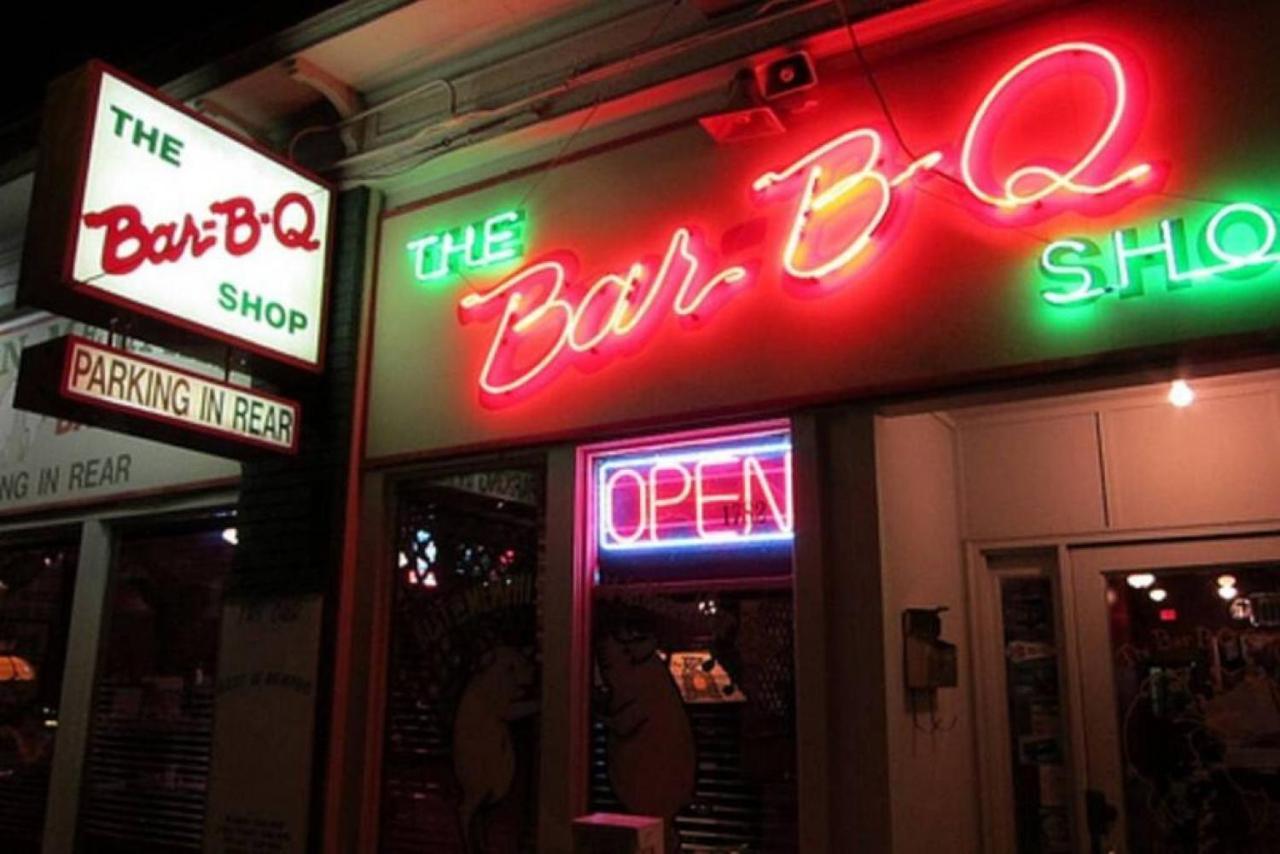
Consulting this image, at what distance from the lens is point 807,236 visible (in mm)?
4766

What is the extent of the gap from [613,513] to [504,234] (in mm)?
1669

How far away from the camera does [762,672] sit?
184 inches

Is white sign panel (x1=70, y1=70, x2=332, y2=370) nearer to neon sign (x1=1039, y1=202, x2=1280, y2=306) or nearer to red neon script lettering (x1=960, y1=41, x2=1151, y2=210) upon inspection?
red neon script lettering (x1=960, y1=41, x2=1151, y2=210)

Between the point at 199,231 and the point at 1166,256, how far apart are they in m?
4.40

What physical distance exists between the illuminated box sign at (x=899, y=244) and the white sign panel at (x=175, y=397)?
54cm

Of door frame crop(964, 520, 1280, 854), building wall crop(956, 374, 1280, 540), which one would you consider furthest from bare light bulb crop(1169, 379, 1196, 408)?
door frame crop(964, 520, 1280, 854)

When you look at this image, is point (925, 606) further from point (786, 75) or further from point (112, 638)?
point (112, 638)

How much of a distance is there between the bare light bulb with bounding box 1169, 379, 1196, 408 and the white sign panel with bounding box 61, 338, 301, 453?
4.54 metres

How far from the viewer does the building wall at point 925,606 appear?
435cm

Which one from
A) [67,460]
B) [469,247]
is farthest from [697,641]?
[67,460]

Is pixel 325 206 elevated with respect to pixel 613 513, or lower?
elevated

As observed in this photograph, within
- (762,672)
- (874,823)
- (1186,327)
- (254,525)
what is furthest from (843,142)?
(254,525)

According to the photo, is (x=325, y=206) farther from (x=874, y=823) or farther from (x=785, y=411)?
(x=874, y=823)

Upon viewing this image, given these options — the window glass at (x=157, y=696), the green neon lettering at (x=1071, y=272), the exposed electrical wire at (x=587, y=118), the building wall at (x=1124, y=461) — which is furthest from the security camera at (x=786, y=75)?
the window glass at (x=157, y=696)
